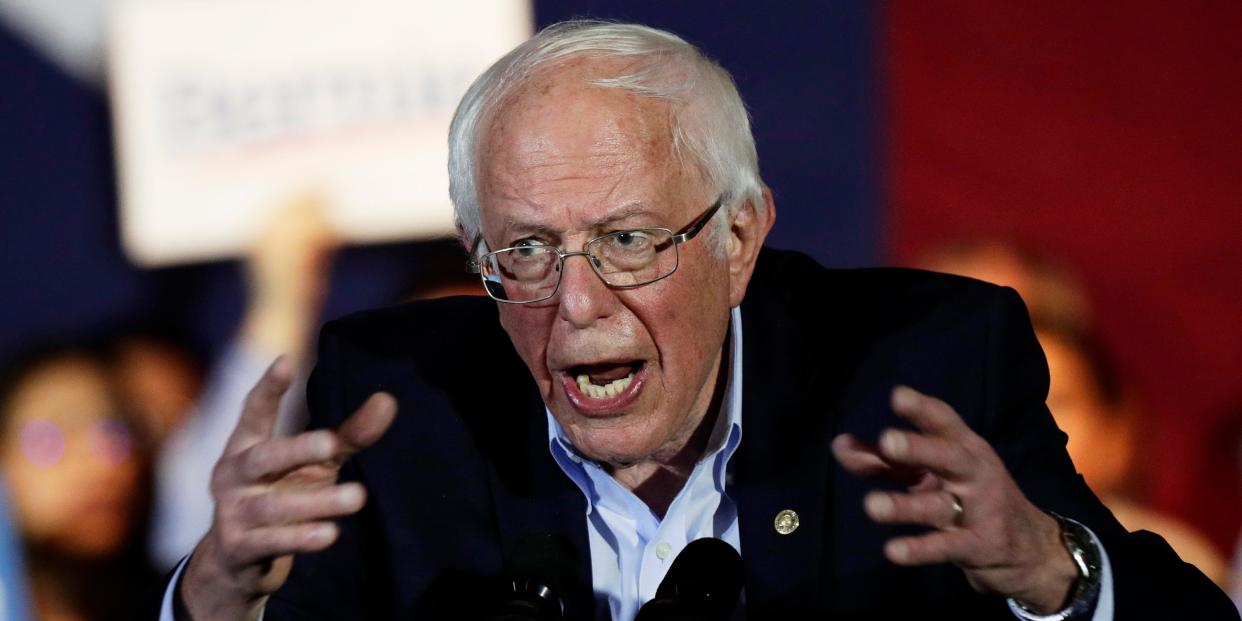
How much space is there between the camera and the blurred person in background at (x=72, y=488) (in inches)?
139

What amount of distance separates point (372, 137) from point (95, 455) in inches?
47.9

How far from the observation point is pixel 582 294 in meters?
1.84

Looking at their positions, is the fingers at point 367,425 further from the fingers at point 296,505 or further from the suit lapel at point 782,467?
the suit lapel at point 782,467

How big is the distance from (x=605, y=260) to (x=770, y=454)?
0.43m

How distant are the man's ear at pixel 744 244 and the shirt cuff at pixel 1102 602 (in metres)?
0.75

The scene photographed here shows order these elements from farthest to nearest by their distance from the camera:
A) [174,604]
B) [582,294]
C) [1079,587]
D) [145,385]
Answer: [145,385] < [582,294] < [174,604] < [1079,587]

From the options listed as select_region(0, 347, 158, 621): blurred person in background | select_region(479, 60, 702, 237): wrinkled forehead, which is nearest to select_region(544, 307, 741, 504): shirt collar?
select_region(479, 60, 702, 237): wrinkled forehead

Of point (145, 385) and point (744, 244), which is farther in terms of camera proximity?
point (145, 385)

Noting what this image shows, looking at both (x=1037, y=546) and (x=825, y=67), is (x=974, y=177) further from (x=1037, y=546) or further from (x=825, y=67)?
(x=1037, y=546)

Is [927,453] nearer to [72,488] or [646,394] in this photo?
[646,394]

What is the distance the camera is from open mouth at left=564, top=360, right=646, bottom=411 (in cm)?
188


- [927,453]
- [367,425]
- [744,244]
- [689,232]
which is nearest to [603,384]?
[689,232]

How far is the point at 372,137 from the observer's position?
3551 mm

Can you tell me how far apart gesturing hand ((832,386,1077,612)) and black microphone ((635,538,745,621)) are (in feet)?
0.58
